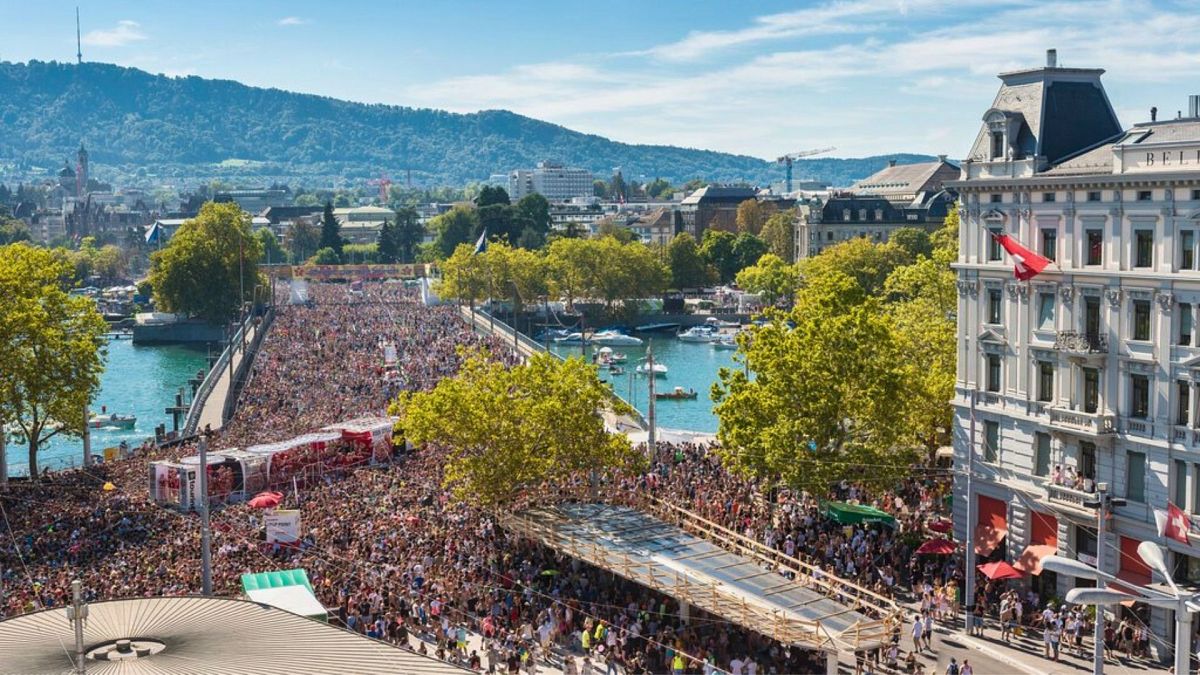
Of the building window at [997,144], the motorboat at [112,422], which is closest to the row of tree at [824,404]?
the building window at [997,144]

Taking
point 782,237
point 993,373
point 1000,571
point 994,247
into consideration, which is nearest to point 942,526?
point 993,373

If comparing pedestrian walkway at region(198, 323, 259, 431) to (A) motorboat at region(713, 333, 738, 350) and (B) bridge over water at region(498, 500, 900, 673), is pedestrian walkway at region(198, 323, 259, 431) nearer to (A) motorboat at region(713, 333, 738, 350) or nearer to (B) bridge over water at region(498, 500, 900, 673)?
(B) bridge over water at region(498, 500, 900, 673)

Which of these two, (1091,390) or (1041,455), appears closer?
(1091,390)

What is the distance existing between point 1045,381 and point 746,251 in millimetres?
143032

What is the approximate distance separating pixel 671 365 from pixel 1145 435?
89052 millimetres

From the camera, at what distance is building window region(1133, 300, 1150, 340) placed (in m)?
36.8

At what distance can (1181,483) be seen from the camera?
117ft

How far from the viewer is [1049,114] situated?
136 feet

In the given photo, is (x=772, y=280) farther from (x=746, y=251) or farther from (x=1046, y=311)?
(x=1046, y=311)

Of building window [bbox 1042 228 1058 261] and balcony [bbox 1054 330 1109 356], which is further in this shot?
building window [bbox 1042 228 1058 261]

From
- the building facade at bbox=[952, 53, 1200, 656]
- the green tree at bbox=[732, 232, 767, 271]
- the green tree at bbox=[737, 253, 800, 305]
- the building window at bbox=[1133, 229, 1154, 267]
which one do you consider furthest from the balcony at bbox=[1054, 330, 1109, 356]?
the green tree at bbox=[732, 232, 767, 271]

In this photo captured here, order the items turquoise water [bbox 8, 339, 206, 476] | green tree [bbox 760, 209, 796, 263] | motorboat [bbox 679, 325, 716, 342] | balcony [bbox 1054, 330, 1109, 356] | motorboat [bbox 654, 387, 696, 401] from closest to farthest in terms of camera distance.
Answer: balcony [bbox 1054, 330, 1109, 356]
turquoise water [bbox 8, 339, 206, 476]
motorboat [bbox 654, 387, 696, 401]
motorboat [bbox 679, 325, 716, 342]
green tree [bbox 760, 209, 796, 263]

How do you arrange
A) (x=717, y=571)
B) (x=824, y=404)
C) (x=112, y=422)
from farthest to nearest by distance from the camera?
(x=112, y=422)
(x=824, y=404)
(x=717, y=571)

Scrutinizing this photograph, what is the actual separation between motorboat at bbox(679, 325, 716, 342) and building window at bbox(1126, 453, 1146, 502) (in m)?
105
